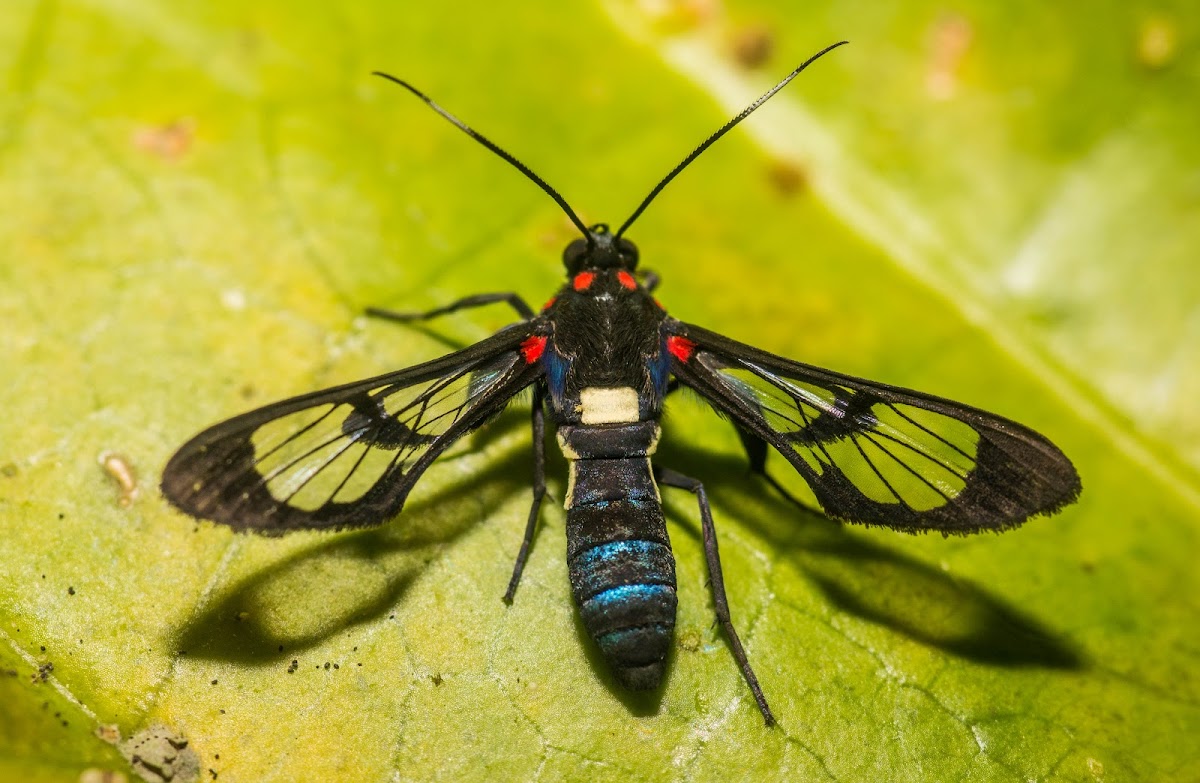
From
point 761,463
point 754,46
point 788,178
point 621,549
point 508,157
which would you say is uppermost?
point 754,46

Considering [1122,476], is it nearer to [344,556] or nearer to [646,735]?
[646,735]

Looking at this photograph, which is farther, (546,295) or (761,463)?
(546,295)

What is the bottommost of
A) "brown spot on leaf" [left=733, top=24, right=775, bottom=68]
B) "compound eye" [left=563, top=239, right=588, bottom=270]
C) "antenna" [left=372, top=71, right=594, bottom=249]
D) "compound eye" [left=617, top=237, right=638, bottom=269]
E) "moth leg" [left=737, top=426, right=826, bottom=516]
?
"moth leg" [left=737, top=426, right=826, bottom=516]

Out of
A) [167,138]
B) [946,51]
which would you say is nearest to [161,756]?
[167,138]

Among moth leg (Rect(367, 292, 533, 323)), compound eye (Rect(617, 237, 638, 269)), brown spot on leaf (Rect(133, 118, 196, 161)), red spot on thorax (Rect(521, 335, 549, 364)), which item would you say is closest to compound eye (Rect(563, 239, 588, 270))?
compound eye (Rect(617, 237, 638, 269))

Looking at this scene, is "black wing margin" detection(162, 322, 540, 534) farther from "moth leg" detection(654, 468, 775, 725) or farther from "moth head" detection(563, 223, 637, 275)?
"moth leg" detection(654, 468, 775, 725)

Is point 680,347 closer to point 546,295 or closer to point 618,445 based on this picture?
point 618,445

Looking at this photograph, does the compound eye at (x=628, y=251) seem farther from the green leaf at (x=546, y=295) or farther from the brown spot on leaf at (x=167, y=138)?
Result: the brown spot on leaf at (x=167, y=138)
